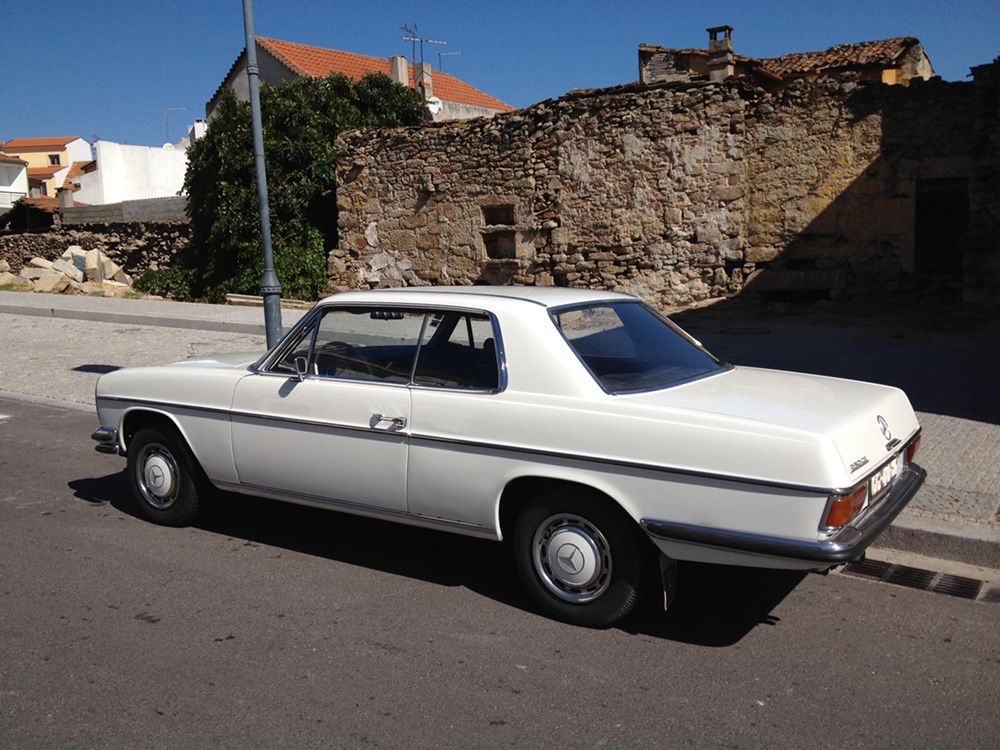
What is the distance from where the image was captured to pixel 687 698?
367 centimetres

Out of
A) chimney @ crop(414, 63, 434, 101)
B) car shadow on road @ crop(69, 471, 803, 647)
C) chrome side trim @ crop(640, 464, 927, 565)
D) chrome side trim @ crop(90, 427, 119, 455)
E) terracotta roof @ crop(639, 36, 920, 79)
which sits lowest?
car shadow on road @ crop(69, 471, 803, 647)

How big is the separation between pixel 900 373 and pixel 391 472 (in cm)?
650

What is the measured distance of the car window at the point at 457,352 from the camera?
4.68 m

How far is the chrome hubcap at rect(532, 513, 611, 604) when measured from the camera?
4258 mm

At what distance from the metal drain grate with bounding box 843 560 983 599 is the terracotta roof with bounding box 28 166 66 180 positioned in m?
82.7

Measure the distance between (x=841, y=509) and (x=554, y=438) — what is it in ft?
3.96

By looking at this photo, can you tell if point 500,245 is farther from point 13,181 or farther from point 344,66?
point 13,181

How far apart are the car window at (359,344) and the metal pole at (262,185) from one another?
476cm

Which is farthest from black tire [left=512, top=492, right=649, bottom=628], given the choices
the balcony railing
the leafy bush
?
the balcony railing

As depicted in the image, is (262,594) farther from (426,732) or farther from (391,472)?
(426,732)

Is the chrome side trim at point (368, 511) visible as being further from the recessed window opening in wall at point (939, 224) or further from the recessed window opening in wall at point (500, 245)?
the recessed window opening in wall at point (500, 245)

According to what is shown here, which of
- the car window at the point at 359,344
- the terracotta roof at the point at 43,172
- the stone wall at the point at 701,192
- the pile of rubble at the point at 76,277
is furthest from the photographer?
the terracotta roof at the point at 43,172

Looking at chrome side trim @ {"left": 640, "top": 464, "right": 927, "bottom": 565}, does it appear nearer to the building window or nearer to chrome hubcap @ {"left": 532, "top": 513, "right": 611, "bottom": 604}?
chrome hubcap @ {"left": 532, "top": 513, "right": 611, "bottom": 604}

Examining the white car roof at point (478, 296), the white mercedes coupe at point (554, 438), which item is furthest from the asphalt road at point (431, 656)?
the white car roof at point (478, 296)
